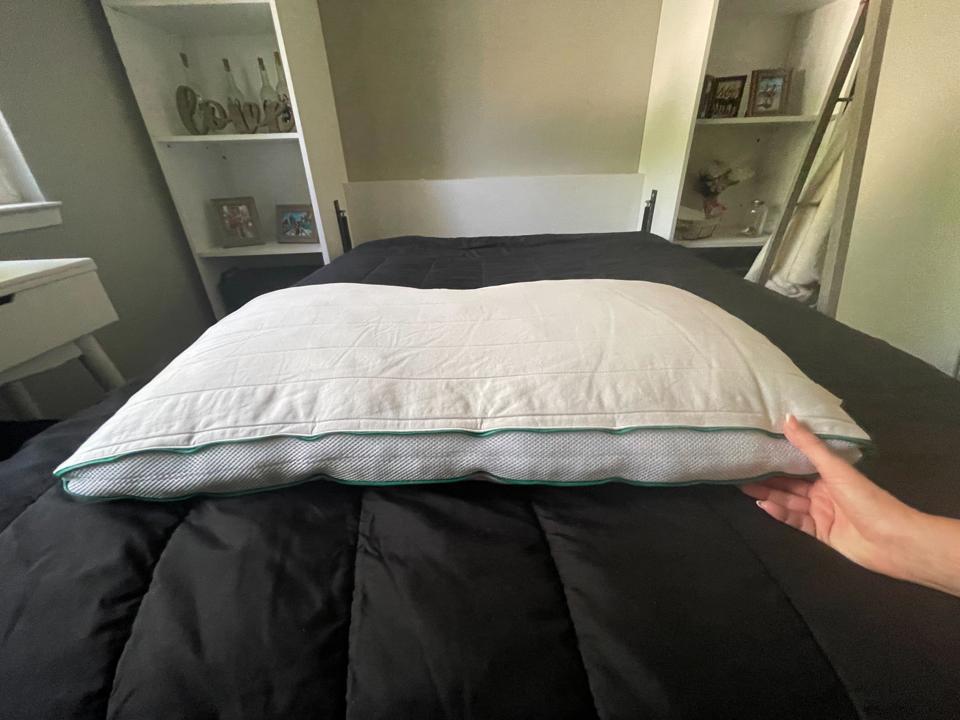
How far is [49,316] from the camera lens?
861mm

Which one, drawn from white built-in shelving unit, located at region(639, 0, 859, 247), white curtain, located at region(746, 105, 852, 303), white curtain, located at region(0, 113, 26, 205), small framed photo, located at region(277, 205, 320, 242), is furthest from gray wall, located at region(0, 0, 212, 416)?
white curtain, located at region(746, 105, 852, 303)

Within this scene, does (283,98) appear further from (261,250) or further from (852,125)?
(852,125)

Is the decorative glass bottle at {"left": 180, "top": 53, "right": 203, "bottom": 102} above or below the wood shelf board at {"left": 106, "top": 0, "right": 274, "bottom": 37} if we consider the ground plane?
below

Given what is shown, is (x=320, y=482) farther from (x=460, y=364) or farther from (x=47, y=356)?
(x=47, y=356)

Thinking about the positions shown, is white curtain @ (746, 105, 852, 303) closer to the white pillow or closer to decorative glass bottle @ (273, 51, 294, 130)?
the white pillow

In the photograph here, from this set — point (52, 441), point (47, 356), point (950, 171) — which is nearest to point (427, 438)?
point (52, 441)

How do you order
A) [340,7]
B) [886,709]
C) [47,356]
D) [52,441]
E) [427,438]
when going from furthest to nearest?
[340,7] → [47,356] → [52,441] → [427,438] → [886,709]

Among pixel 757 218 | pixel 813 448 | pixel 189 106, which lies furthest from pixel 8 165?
pixel 757 218

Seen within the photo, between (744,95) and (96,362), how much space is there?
2519 mm

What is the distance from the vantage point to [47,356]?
89 cm

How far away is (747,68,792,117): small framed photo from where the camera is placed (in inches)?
65.3

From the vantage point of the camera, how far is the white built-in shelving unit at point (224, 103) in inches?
55.1

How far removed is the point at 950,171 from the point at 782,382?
1.71 m

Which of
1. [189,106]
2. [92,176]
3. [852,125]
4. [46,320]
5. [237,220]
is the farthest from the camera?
[237,220]
